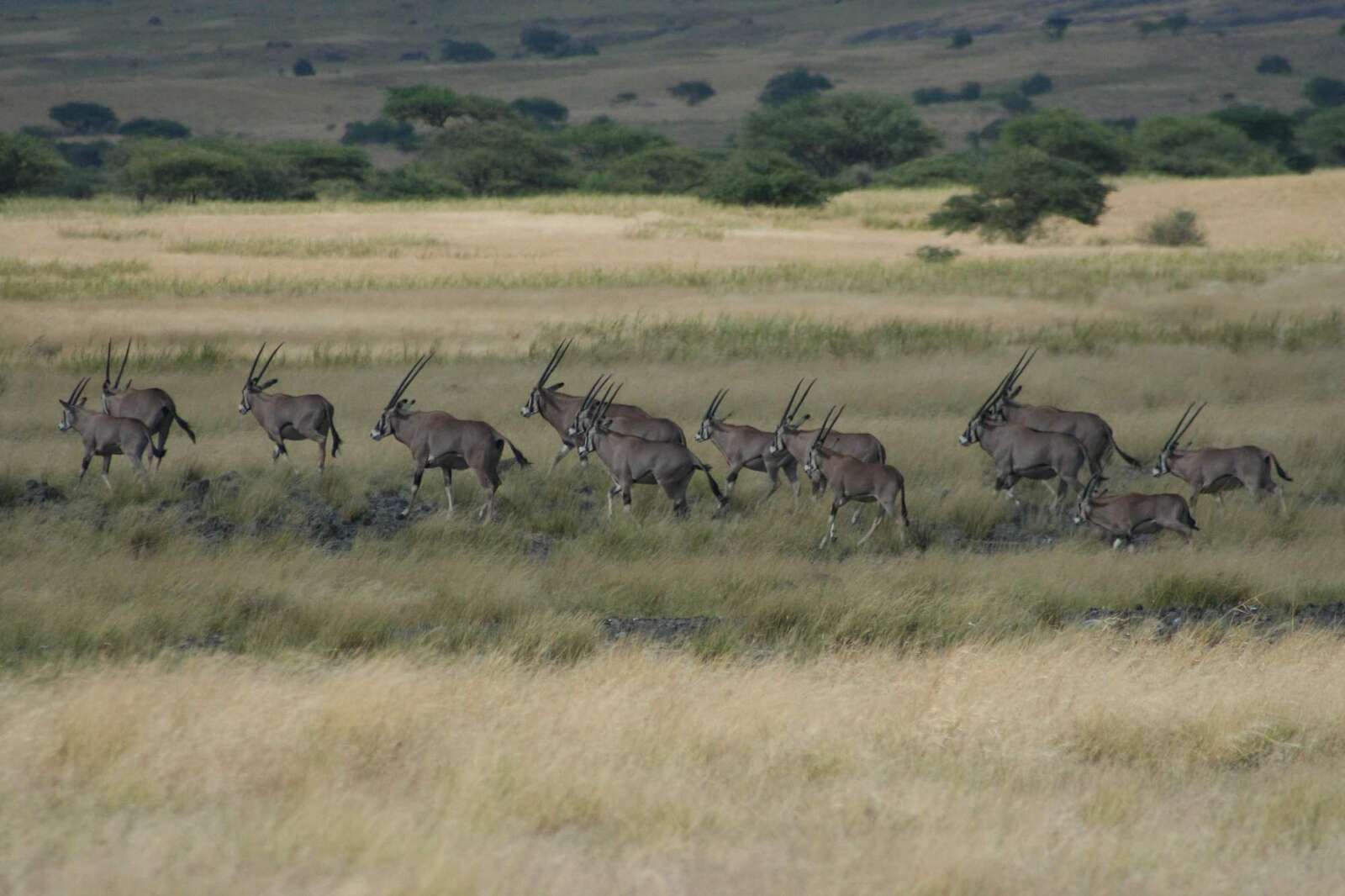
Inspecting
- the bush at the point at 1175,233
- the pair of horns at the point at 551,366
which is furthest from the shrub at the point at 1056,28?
the pair of horns at the point at 551,366

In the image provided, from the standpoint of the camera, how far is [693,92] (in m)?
163

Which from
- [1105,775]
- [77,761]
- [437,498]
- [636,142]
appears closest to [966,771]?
[1105,775]

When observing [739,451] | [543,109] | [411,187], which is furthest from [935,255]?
[543,109]

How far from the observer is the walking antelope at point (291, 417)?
15.9 m

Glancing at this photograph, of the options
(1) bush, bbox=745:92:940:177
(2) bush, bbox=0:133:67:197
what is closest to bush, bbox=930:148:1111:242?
(1) bush, bbox=745:92:940:177

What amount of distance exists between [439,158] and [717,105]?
265ft

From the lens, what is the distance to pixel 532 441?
58.7 feet

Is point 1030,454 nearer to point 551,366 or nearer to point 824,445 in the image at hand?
point 824,445

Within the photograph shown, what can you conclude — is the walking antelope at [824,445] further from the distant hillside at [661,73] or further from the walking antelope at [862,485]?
the distant hillside at [661,73]

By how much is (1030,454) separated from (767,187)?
4899cm

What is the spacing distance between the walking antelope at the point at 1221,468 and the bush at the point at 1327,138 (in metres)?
82.5

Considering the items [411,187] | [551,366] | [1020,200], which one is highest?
[551,366]

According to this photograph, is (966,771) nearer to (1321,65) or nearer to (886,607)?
(886,607)

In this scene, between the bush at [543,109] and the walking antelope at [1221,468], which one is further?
the bush at [543,109]
